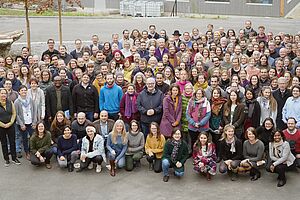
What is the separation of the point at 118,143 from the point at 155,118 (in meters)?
1.10

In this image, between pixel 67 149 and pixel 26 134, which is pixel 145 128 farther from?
pixel 26 134

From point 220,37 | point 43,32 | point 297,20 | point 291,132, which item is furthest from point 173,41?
point 297,20

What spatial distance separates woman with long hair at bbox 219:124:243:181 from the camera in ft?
33.1

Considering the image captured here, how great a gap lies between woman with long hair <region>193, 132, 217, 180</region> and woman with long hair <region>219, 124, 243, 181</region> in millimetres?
235

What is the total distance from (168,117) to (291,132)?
260 centimetres

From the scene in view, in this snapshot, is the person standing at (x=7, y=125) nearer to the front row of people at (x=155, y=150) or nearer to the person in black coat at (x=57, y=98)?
the front row of people at (x=155, y=150)

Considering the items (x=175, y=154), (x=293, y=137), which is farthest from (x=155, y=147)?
(x=293, y=137)

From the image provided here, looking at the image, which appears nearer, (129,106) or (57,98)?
(129,106)

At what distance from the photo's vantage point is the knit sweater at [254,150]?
10039 millimetres

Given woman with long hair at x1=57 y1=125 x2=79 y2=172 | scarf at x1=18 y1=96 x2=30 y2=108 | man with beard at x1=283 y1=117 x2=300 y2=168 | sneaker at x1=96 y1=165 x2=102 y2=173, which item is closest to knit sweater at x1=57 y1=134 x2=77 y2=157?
woman with long hair at x1=57 y1=125 x2=79 y2=172

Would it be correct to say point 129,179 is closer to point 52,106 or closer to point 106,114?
point 106,114

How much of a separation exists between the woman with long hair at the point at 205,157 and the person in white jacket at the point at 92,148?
6.45 feet

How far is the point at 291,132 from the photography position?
10.3 metres

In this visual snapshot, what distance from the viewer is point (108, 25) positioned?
96.5ft
